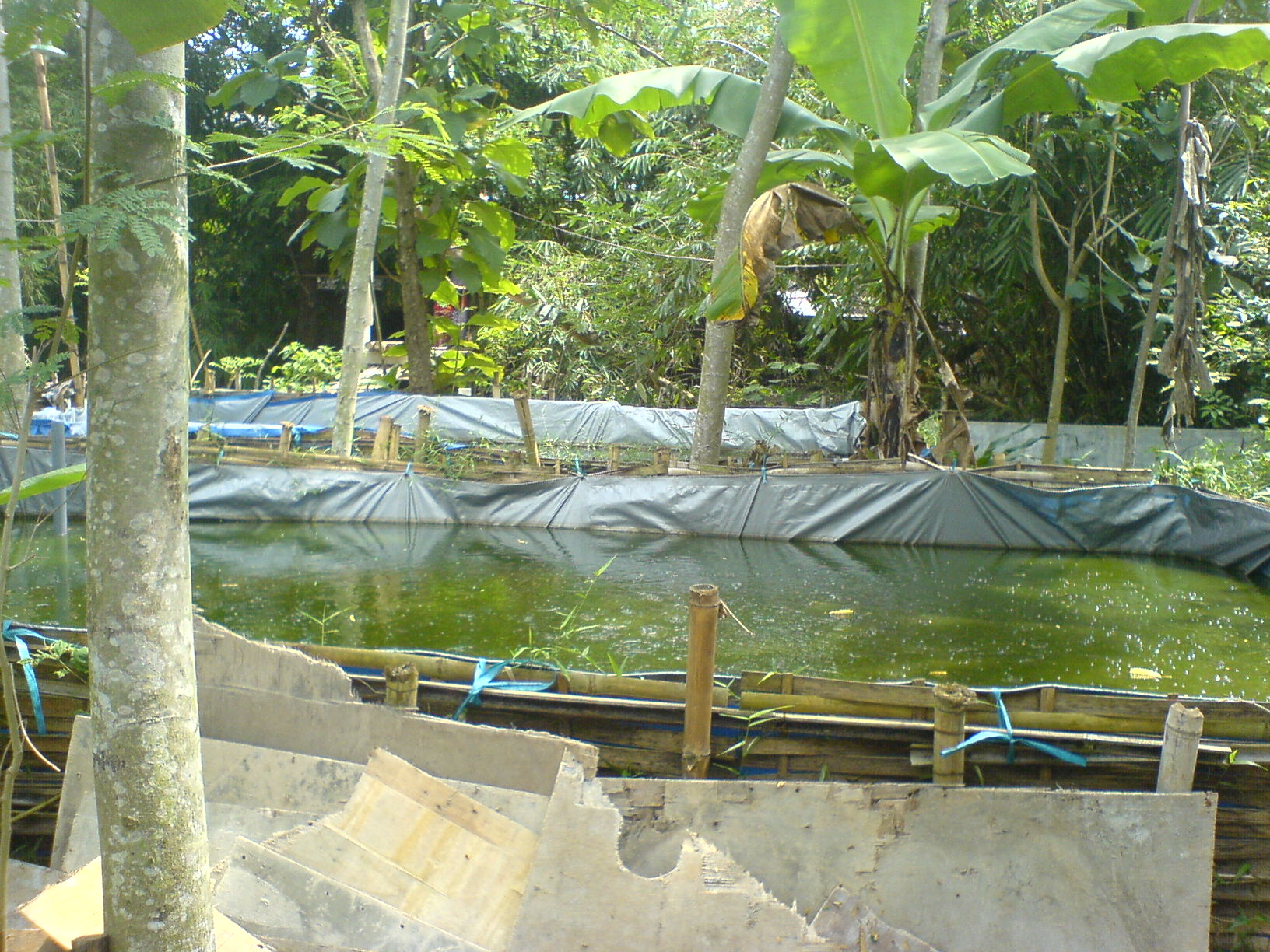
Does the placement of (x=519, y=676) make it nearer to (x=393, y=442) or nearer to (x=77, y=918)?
(x=77, y=918)

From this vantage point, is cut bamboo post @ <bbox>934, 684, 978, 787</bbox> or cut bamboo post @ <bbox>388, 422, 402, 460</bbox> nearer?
cut bamboo post @ <bbox>934, 684, 978, 787</bbox>

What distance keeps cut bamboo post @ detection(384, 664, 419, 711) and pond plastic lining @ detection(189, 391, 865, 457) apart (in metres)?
8.90

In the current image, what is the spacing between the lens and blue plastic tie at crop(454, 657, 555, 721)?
3225mm

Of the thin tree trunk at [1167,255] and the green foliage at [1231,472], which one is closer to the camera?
the thin tree trunk at [1167,255]

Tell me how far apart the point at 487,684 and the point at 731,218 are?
6.33 metres

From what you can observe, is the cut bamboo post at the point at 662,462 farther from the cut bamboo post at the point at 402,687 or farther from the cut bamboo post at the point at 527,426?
the cut bamboo post at the point at 402,687

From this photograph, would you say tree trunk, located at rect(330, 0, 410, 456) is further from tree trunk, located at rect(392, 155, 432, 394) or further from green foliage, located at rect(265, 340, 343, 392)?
green foliage, located at rect(265, 340, 343, 392)

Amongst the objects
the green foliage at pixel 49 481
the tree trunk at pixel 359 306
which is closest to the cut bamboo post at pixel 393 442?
the tree trunk at pixel 359 306

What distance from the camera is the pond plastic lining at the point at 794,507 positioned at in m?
7.86

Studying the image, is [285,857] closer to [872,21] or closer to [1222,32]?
[872,21]

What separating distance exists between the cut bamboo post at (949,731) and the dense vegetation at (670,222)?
6.02 meters

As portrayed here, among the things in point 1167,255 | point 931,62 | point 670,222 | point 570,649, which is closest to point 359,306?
point 670,222

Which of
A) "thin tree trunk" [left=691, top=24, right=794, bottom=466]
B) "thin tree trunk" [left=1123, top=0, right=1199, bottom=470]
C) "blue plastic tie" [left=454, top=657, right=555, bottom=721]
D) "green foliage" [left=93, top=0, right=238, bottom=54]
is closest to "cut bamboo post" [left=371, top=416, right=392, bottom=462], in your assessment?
"thin tree trunk" [left=691, top=24, right=794, bottom=466]

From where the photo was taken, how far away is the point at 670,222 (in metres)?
13.9
